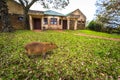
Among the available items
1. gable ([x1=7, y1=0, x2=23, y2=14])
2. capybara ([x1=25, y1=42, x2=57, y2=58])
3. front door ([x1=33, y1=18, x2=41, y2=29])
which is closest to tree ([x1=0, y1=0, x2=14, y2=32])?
gable ([x1=7, y1=0, x2=23, y2=14])

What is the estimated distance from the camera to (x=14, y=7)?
17.6m

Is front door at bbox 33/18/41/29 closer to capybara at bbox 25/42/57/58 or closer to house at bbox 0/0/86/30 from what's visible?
house at bbox 0/0/86/30

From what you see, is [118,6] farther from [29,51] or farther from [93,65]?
[29,51]

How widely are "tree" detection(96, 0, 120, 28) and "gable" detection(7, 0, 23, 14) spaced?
12.5m

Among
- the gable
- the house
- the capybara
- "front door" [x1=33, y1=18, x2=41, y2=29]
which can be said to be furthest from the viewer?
→ "front door" [x1=33, y1=18, x2=41, y2=29]

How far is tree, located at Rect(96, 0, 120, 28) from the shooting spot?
30.2ft

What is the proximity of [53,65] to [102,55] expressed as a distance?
275 cm

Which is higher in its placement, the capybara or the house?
the house

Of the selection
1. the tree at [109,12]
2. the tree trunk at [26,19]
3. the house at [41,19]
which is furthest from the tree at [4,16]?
the tree at [109,12]

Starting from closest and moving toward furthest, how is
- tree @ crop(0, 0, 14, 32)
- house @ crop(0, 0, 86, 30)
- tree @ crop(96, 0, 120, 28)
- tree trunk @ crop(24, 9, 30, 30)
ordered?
tree @ crop(96, 0, 120, 28) → tree @ crop(0, 0, 14, 32) → tree trunk @ crop(24, 9, 30, 30) → house @ crop(0, 0, 86, 30)

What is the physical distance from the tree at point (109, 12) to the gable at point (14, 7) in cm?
1250

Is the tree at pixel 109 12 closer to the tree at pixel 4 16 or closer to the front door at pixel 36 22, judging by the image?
the tree at pixel 4 16

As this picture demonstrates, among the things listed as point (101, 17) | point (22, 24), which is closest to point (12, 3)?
point (22, 24)

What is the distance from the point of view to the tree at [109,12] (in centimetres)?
920
